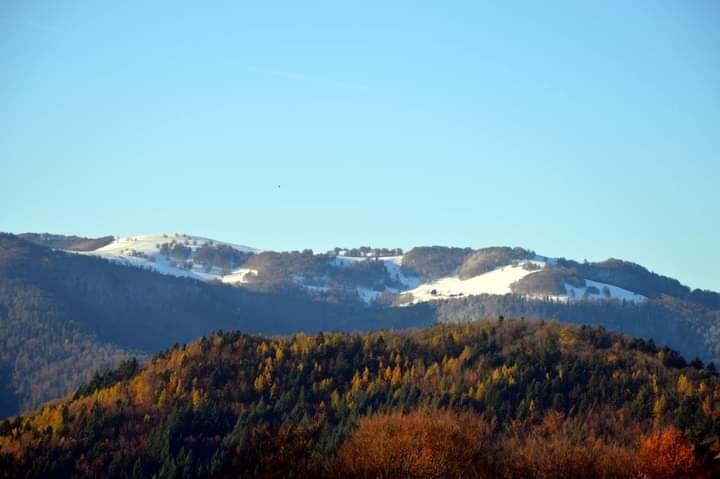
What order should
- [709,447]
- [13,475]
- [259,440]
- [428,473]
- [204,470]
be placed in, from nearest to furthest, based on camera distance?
[428,473]
[259,440]
[709,447]
[13,475]
[204,470]

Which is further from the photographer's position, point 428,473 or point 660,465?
point 660,465

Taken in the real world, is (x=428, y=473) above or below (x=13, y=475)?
above

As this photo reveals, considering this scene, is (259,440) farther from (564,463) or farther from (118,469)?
(118,469)

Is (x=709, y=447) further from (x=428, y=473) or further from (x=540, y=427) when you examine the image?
(x=540, y=427)

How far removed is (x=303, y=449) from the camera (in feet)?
384

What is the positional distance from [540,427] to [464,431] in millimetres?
75818

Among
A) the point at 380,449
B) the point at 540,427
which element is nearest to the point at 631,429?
the point at 540,427

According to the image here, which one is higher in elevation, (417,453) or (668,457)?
(417,453)

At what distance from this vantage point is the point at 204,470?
196375 mm

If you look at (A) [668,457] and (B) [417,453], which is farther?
(A) [668,457]

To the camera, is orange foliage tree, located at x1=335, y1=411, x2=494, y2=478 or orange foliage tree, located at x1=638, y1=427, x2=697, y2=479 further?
orange foliage tree, located at x1=638, y1=427, x2=697, y2=479

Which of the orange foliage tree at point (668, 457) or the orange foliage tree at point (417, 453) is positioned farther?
the orange foliage tree at point (668, 457)

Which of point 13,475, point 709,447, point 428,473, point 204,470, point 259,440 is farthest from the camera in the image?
point 204,470

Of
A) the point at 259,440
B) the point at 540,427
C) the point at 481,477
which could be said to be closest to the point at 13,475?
the point at 259,440
